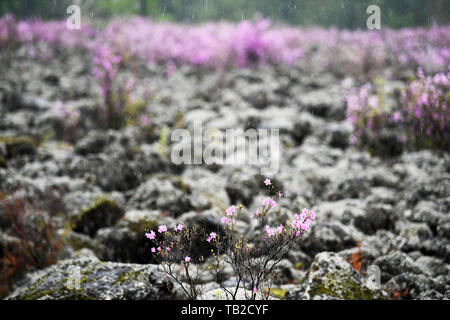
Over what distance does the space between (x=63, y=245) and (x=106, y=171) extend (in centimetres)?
145

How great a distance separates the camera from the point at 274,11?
2536 cm

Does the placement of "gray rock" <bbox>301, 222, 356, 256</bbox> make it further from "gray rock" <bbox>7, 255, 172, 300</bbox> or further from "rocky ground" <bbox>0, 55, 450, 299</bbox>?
"gray rock" <bbox>7, 255, 172, 300</bbox>

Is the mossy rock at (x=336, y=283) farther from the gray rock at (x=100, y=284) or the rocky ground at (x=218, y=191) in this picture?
the gray rock at (x=100, y=284)

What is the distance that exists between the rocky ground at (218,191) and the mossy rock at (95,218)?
11 mm

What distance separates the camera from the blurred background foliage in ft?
66.4

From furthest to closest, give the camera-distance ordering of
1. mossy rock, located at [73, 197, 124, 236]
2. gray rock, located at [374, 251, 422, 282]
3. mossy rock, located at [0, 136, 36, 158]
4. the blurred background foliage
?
1. the blurred background foliage
2. mossy rock, located at [0, 136, 36, 158]
3. mossy rock, located at [73, 197, 124, 236]
4. gray rock, located at [374, 251, 422, 282]

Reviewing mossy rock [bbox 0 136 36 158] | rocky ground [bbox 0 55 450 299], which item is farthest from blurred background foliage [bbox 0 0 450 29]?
mossy rock [bbox 0 136 36 158]

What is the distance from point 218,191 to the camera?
4.11 metres

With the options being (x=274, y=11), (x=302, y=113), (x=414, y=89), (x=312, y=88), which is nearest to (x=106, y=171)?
(x=302, y=113)

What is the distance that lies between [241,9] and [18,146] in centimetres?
2337

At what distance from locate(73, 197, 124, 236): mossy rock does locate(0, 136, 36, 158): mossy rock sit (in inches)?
86.0

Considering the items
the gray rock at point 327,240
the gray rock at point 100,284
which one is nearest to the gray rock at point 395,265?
the gray rock at point 327,240

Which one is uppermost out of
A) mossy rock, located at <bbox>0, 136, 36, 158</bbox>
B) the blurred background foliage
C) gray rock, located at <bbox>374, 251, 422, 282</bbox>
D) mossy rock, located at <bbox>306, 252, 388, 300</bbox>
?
the blurred background foliage
